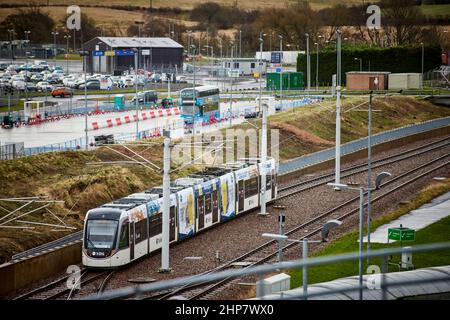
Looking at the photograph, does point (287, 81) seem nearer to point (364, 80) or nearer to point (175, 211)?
point (364, 80)

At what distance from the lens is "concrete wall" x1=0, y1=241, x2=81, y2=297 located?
104 feet

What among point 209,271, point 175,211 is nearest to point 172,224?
point 175,211

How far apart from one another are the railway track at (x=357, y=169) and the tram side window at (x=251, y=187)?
4287mm

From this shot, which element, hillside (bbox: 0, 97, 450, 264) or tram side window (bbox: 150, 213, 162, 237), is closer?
tram side window (bbox: 150, 213, 162, 237)

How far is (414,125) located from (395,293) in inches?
2381

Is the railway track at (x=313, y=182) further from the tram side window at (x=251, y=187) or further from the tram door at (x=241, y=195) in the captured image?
the tram door at (x=241, y=195)

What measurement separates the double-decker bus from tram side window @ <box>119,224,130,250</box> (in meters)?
38.5

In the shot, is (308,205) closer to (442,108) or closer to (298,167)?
(298,167)

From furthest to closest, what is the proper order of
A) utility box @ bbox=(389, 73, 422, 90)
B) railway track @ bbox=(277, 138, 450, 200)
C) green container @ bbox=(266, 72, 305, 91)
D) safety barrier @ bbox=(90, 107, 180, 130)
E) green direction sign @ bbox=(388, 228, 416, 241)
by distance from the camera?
utility box @ bbox=(389, 73, 422, 90), green container @ bbox=(266, 72, 305, 91), safety barrier @ bbox=(90, 107, 180, 130), railway track @ bbox=(277, 138, 450, 200), green direction sign @ bbox=(388, 228, 416, 241)

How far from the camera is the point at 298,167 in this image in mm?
60125

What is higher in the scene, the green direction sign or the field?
the field

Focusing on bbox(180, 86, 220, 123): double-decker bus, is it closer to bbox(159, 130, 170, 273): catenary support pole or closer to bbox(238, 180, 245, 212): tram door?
bbox(238, 180, 245, 212): tram door

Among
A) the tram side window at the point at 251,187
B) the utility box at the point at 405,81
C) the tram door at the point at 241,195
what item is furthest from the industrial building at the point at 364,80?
the tram door at the point at 241,195

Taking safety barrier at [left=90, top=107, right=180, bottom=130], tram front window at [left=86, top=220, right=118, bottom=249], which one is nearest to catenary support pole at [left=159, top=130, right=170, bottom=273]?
tram front window at [left=86, top=220, right=118, bottom=249]
